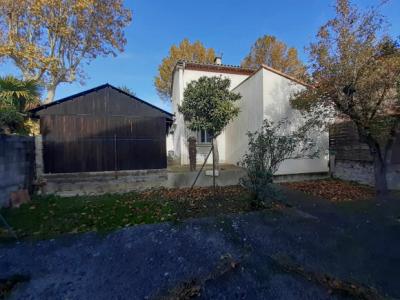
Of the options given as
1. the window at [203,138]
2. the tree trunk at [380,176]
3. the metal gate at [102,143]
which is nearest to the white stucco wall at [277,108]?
the tree trunk at [380,176]

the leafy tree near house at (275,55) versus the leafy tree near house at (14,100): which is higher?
the leafy tree near house at (275,55)

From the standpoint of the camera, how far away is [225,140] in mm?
11836

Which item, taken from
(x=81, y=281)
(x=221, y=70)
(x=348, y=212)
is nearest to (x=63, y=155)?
(x=81, y=281)

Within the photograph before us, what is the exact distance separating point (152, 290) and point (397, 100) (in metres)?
7.20

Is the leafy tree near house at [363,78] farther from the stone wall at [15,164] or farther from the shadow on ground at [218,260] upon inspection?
the stone wall at [15,164]

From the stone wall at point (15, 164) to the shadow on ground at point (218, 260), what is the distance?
8.32 ft

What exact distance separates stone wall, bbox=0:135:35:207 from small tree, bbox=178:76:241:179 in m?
6.06

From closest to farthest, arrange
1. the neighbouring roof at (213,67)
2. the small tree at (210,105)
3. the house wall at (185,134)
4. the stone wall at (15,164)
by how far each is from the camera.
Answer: the stone wall at (15,164) < the small tree at (210,105) < the house wall at (185,134) < the neighbouring roof at (213,67)

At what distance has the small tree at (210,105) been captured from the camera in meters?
9.20

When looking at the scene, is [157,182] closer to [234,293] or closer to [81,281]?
[81,281]

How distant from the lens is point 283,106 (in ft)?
26.9

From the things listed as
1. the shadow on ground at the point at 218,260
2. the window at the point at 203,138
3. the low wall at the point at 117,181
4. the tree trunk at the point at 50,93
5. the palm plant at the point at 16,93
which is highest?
the tree trunk at the point at 50,93

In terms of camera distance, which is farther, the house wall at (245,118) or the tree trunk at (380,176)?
the house wall at (245,118)

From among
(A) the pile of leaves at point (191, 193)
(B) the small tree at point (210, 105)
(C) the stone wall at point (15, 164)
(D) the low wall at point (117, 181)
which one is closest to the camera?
(C) the stone wall at point (15, 164)
